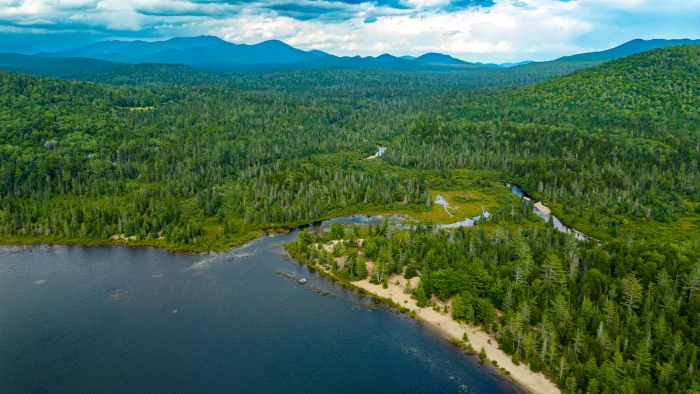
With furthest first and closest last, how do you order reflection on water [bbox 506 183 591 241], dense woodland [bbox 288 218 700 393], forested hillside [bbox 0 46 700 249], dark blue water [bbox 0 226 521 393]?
forested hillside [bbox 0 46 700 249]
reflection on water [bbox 506 183 591 241]
dark blue water [bbox 0 226 521 393]
dense woodland [bbox 288 218 700 393]

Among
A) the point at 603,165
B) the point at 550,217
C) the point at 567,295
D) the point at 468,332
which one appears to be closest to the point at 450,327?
the point at 468,332

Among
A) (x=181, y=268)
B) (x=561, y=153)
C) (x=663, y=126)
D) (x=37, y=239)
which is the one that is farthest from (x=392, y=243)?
(x=663, y=126)

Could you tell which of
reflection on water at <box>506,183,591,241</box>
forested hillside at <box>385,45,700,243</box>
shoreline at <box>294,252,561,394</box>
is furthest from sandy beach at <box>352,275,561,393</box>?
forested hillside at <box>385,45,700,243</box>

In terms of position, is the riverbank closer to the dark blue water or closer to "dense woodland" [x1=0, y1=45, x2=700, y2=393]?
"dense woodland" [x1=0, y1=45, x2=700, y2=393]

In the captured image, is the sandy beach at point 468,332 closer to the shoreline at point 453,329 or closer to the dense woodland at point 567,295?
the shoreline at point 453,329

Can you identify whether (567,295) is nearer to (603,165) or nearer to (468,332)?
(468,332)

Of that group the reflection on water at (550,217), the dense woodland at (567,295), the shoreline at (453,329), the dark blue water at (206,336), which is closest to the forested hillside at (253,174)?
the reflection on water at (550,217)
